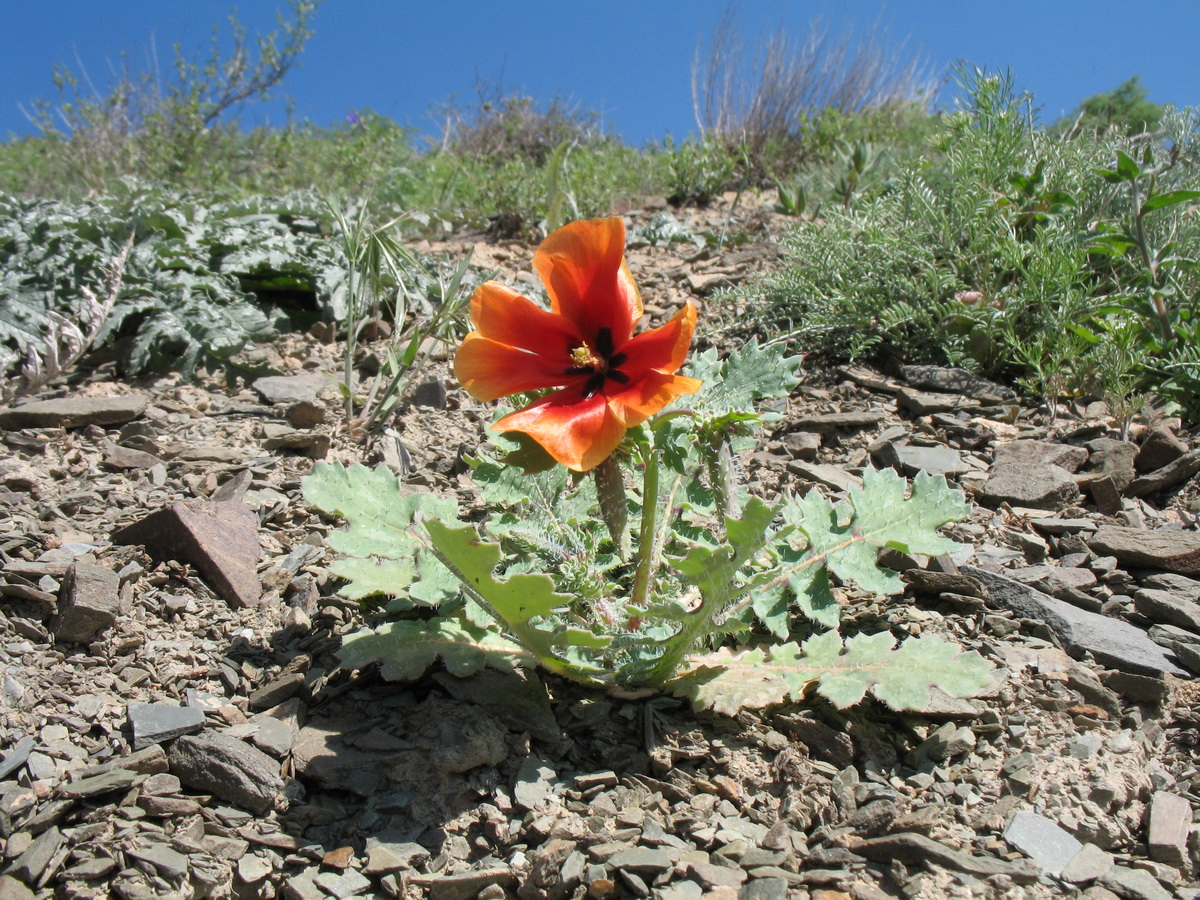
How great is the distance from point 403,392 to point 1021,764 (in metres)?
2.55

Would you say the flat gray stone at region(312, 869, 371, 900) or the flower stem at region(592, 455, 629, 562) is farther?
the flower stem at region(592, 455, 629, 562)

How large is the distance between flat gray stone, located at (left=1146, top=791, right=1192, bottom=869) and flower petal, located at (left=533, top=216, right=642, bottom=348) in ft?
4.48

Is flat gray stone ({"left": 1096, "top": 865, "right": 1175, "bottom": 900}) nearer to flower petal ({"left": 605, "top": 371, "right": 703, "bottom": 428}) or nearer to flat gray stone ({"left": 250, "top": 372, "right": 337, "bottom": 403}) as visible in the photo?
flower petal ({"left": 605, "top": 371, "right": 703, "bottom": 428})

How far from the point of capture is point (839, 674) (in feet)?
5.90

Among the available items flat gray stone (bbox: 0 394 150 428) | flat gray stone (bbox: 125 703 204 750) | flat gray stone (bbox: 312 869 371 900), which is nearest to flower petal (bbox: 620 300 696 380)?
flat gray stone (bbox: 312 869 371 900)

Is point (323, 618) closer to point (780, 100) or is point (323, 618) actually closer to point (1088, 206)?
point (1088, 206)

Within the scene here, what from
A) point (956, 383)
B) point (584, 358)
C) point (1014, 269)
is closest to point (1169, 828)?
point (584, 358)

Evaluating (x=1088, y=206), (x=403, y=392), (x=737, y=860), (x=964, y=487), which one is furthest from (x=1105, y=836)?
(x=1088, y=206)

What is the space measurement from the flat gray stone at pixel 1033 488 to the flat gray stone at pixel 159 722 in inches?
92.5

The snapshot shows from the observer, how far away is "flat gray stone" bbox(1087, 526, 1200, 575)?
2393 mm

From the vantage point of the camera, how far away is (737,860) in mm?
1557

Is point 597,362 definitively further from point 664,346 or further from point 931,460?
point 931,460

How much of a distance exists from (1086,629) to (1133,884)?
75 cm

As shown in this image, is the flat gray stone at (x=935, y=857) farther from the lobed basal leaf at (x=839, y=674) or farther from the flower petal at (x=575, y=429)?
the flower petal at (x=575, y=429)
